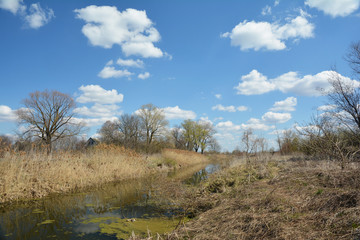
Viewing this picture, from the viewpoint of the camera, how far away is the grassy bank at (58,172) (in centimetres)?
734

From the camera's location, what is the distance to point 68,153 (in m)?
10.4

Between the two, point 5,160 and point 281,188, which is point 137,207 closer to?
point 281,188

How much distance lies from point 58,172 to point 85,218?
4056 mm

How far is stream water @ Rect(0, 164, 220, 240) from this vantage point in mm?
4746

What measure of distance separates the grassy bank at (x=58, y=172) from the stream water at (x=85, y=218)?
2.28ft

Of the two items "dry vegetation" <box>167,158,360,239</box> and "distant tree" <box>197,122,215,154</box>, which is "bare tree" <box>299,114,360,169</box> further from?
"distant tree" <box>197,122,215,154</box>

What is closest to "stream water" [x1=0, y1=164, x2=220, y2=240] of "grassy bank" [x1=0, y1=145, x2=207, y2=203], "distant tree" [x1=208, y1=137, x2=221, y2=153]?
"grassy bank" [x1=0, y1=145, x2=207, y2=203]

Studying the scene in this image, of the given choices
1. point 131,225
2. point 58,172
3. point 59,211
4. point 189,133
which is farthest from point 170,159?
point 189,133

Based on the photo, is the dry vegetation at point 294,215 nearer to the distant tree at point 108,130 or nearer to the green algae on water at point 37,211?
the green algae on water at point 37,211

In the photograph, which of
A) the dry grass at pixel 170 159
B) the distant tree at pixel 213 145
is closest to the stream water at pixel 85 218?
the dry grass at pixel 170 159

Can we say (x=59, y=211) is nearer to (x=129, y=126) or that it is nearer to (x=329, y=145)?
(x=329, y=145)

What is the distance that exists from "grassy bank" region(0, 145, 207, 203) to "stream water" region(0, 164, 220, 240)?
695 millimetres

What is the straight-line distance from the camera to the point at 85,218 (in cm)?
580

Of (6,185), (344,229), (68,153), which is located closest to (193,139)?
(68,153)
